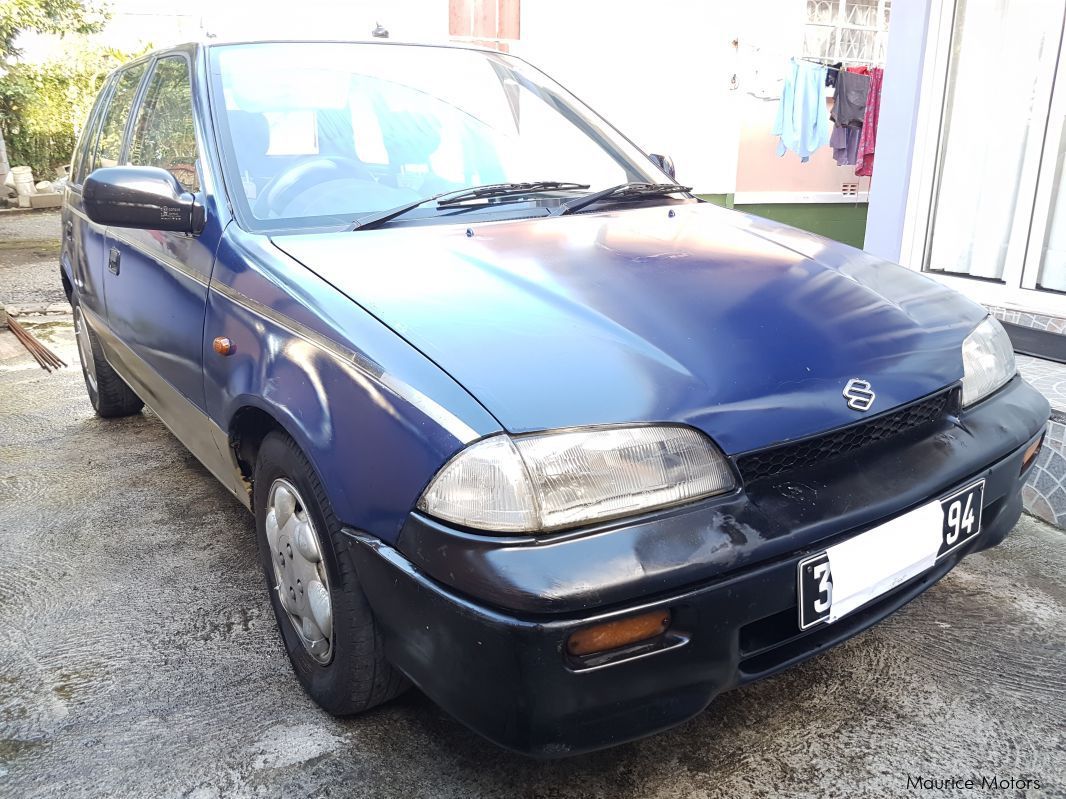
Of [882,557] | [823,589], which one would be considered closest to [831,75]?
[882,557]

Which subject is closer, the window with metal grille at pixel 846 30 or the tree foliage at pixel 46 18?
the window with metal grille at pixel 846 30

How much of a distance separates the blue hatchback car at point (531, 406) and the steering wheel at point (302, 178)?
12mm

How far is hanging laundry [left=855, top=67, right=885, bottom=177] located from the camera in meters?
7.13

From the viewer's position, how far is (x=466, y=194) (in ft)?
7.66

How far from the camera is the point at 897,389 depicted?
1694 millimetres

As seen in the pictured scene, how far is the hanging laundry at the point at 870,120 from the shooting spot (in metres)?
7.13

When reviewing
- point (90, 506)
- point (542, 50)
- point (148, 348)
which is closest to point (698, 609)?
point (148, 348)

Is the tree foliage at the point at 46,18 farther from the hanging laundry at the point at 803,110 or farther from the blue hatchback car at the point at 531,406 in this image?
the blue hatchback car at the point at 531,406

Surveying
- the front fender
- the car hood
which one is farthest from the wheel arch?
the car hood

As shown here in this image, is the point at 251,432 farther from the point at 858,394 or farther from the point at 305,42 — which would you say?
the point at 858,394

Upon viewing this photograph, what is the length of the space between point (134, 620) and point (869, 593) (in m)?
2.00

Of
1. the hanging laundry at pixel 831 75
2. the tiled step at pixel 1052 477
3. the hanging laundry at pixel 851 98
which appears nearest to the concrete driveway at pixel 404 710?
the tiled step at pixel 1052 477

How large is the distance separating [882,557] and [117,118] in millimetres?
3383

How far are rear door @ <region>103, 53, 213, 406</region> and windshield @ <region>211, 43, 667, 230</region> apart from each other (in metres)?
0.18
